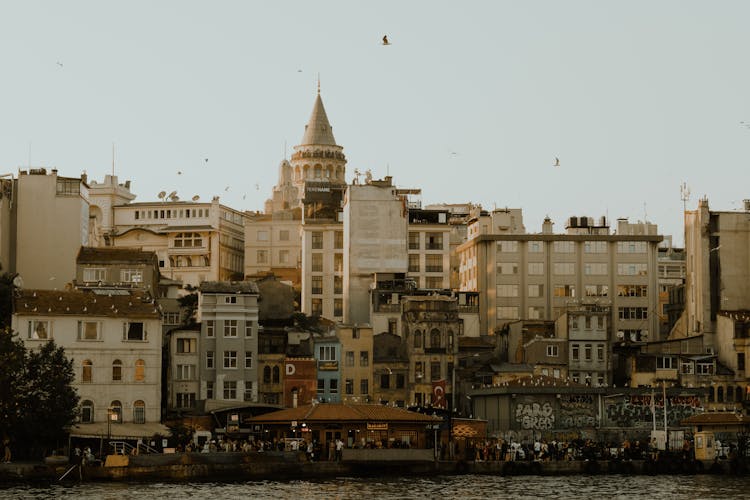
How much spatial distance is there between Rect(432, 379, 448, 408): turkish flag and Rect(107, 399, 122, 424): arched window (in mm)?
24399

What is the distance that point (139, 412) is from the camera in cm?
10119

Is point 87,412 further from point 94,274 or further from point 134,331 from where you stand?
point 94,274

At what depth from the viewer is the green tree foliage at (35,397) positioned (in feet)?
291

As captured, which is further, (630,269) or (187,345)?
(630,269)

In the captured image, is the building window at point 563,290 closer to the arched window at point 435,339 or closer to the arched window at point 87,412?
the arched window at point 435,339

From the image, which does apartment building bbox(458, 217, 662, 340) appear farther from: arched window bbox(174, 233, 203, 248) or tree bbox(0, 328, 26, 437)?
tree bbox(0, 328, 26, 437)

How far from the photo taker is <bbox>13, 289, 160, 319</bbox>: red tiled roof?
10006cm

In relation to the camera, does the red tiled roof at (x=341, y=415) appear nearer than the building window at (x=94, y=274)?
Yes

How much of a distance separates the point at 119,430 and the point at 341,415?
1439 centimetres

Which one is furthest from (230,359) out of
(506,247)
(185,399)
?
(506,247)

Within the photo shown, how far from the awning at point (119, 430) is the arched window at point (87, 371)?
128 inches

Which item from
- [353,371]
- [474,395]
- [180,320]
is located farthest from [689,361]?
[180,320]

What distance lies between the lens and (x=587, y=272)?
146 m

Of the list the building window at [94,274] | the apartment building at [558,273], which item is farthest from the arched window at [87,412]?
the apartment building at [558,273]
